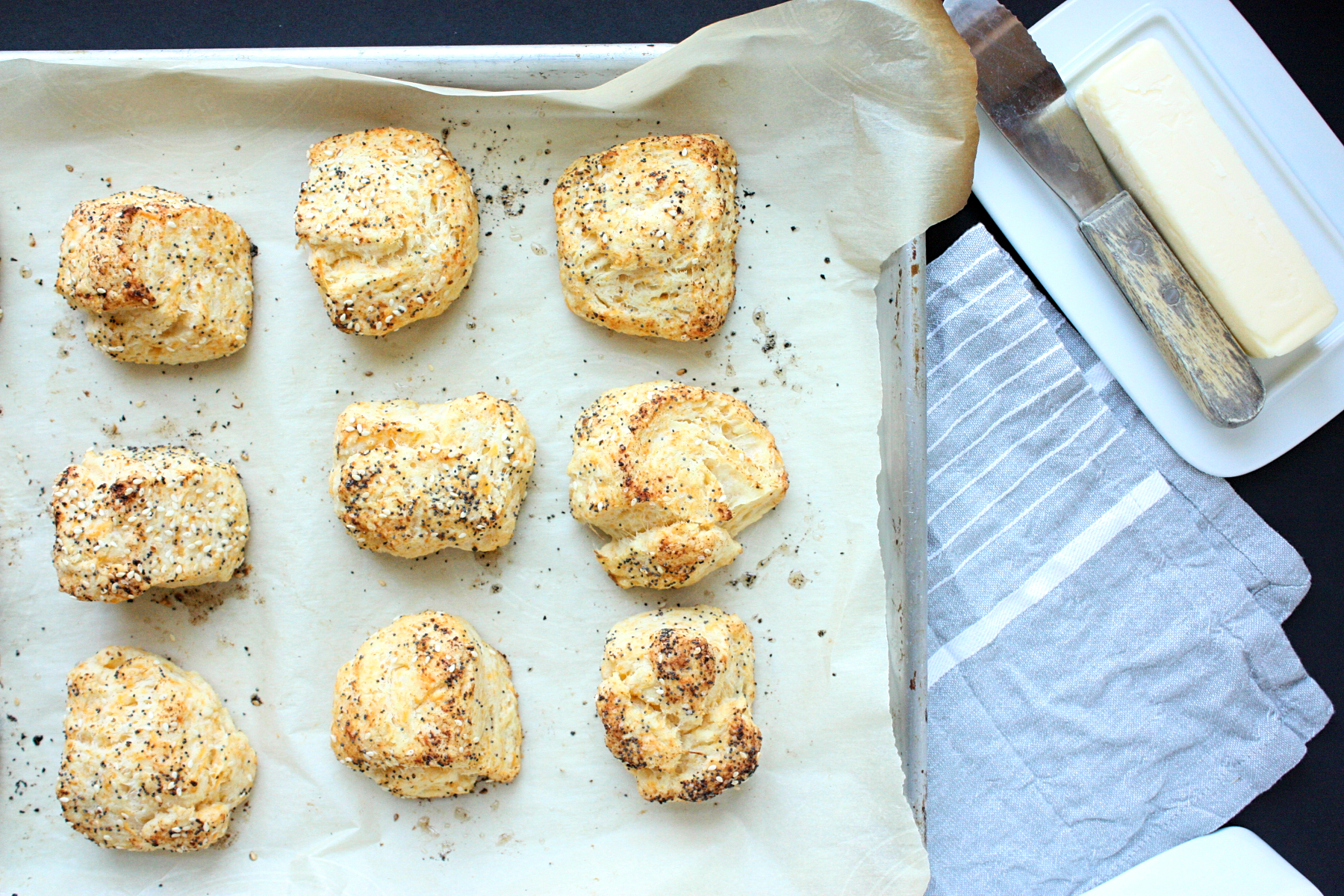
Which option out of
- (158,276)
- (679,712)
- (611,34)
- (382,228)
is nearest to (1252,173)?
(611,34)

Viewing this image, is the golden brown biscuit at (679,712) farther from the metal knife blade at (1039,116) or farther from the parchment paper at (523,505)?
the metal knife blade at (1039,116)

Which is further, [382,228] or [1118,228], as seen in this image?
[1118,228]

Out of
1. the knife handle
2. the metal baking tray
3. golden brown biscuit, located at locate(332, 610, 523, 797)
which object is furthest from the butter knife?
golden brown biscuit, located at locate(332, 610, 523, 797)

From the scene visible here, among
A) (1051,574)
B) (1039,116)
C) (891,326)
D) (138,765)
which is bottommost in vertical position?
(1051,574)

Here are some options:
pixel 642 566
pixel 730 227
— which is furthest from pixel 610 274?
pixel 642 566

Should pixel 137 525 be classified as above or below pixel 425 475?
above

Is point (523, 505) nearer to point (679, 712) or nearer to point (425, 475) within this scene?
point (425, 475)

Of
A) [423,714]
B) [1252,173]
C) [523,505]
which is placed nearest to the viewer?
[423,714]

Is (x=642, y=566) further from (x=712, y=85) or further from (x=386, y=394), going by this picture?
(x=712, y=85)
